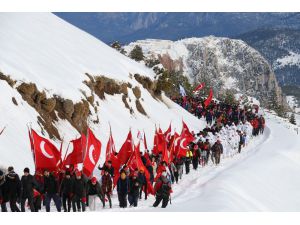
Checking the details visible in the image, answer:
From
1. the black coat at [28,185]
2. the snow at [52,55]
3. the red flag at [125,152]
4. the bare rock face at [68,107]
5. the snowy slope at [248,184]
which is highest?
the snow at [52,55]

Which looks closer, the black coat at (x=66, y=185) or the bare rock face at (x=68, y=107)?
the black coat at (x=66, y=185)

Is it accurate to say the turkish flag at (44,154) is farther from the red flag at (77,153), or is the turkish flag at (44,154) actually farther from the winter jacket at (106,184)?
the winter jacket at (106,184)

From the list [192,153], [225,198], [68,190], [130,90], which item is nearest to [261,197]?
[192,153]

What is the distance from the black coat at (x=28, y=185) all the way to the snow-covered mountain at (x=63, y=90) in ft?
15.8

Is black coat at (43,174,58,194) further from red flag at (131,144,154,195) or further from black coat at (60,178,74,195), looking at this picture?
red flag at (131,144,154,195)

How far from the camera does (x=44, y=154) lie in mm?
16594

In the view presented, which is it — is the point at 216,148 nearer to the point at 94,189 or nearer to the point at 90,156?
the point at 90,156

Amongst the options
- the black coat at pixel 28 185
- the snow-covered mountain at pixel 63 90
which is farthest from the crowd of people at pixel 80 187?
the snow-covered mountain at pixel 63 90

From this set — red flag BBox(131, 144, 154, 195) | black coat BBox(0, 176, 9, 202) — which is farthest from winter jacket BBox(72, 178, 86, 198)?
red flag BBox(131, 144, 154, 195)

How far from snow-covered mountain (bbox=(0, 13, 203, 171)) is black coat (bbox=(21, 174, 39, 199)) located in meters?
4.83

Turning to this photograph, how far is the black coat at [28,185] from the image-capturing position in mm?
15031

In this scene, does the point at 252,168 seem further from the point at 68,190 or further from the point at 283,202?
the point at 68,190

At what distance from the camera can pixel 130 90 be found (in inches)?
1558

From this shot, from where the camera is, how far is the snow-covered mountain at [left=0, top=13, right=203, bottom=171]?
24859 millimetres
